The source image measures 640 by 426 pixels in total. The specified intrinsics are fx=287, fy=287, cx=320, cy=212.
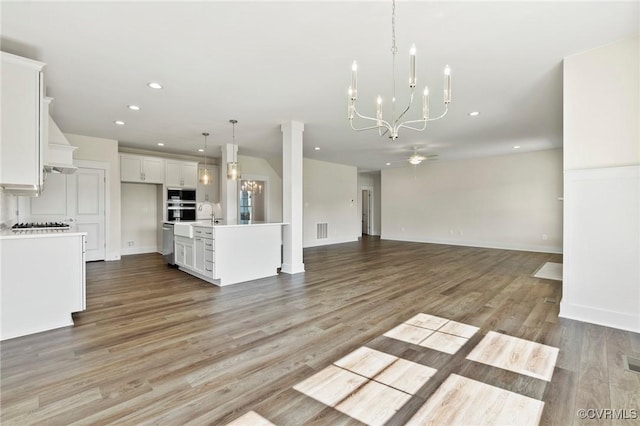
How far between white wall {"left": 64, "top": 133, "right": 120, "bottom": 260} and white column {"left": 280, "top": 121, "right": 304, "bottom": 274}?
13.0ft

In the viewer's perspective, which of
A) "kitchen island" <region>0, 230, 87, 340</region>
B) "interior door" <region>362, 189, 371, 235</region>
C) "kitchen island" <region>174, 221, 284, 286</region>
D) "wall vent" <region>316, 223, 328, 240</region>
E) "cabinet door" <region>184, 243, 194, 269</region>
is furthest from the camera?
"interior door" <region>362, 189, 371, 235</region>

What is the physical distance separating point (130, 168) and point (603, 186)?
8163 mm

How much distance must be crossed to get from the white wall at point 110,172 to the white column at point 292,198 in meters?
3.98

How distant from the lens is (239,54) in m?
2.87

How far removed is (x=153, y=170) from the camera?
6980 mm

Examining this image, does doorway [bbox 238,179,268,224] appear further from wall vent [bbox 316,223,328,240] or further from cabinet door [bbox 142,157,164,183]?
cabinet door [bbox 142,157,164,183]

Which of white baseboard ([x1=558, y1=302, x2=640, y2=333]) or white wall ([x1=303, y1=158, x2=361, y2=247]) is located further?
white wall ([x1=303, y1=158, x2=361, y2=247])

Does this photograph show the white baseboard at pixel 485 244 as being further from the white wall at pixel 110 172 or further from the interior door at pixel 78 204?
the interior door at pixel 78 204

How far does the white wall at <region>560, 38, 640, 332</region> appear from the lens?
2.66m

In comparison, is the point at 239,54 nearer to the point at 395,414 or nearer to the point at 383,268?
the point at 395,414

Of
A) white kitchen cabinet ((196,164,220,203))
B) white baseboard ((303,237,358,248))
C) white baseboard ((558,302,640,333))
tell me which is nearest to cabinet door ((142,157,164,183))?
white kitchen cabinet ((196,164,220,203))

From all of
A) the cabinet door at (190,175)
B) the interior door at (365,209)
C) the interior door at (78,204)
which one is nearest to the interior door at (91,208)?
the interior door at (78,204)

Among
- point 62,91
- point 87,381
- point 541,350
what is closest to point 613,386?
point 541,350

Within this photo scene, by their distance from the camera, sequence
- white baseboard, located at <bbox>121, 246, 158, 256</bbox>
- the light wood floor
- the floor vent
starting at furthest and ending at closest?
1. white baseboard, located at <bbox>121, 246, 158, 256</bbox>
2. the floor vent
3. the light wood floor
